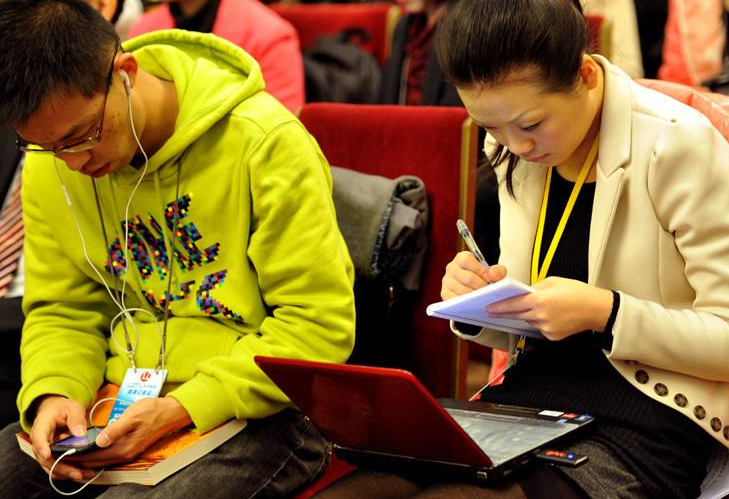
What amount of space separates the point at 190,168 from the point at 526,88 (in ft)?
2.03

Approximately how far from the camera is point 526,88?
1.27 m

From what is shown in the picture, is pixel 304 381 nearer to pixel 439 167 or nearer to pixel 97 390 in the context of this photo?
pixel 97 390

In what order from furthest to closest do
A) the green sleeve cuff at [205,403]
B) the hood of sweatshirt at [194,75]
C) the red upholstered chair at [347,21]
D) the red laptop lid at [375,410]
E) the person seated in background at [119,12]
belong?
the red upholstered chair at [347,21]
the person seated in background at [119,12]
the hood of sweatshirt at [194,75]
the green sleeve cuff at [205,403]
the red laptop lid at [375,410]

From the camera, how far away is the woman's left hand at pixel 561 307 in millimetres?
1251

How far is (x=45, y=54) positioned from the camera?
4.67ft

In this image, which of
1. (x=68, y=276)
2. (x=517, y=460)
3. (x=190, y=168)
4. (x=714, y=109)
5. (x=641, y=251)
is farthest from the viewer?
(x=68, y=276)

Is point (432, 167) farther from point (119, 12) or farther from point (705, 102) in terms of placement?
point (119, 12)

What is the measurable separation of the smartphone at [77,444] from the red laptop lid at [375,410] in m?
0.33

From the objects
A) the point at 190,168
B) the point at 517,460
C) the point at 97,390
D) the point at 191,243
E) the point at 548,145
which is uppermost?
the point at 548,145

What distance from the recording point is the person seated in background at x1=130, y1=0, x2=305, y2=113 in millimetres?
2883

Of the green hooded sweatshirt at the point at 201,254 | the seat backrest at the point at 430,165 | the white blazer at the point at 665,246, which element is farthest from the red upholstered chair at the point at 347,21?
the white blazer at the point at 665,246

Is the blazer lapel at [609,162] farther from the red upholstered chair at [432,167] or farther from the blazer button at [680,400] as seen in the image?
the red upholstered chair at [432,167]

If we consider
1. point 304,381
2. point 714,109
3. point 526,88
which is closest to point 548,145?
point 526,88

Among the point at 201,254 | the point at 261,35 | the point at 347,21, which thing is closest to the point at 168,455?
the point at 201,254
